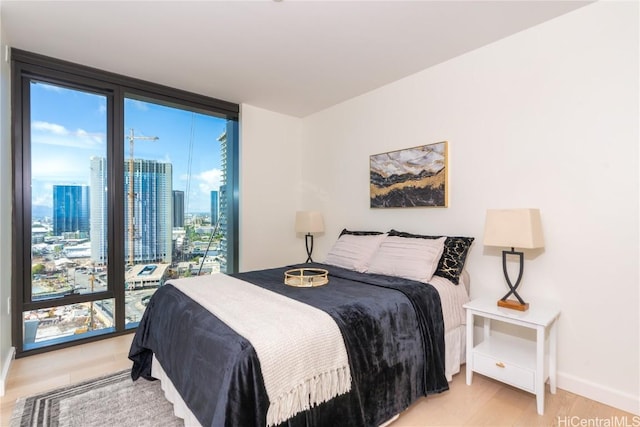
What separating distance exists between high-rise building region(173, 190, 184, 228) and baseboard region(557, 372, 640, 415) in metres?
3.68

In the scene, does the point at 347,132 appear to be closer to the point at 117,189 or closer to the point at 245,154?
the point at 245,154

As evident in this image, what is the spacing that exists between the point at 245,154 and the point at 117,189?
1.43 metres

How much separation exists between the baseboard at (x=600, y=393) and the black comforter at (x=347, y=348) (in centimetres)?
87

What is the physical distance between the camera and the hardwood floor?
1826 mm

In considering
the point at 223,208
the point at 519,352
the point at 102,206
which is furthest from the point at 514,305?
the point at 102,206

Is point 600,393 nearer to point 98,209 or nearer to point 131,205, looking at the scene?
point 131,205

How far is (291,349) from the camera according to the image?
141 cm

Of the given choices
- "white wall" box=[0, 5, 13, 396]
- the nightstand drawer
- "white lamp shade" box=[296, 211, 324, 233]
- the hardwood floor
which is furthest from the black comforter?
"white lamp shade" box=[296, 211, 324, 233]

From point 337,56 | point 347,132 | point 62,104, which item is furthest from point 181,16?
point 347,132

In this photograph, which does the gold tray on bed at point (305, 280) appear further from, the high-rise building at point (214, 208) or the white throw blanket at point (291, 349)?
the high-rise building at point (214, 208)

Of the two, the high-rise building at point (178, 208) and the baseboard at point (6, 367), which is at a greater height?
the high-rise building at point (178, 208)

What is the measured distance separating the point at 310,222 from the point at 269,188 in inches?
30.8

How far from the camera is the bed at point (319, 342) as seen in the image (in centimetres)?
134

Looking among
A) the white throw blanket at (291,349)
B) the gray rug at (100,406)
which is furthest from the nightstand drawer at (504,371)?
the gray rug at (100,406)
